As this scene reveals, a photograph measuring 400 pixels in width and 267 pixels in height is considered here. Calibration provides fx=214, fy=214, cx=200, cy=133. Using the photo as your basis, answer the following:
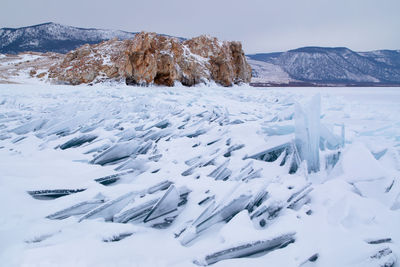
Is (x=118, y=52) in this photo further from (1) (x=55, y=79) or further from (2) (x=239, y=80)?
(2) (x=239, y=80)

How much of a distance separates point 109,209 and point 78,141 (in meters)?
1.15

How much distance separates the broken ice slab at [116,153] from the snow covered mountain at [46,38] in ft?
206

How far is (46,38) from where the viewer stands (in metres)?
55.6

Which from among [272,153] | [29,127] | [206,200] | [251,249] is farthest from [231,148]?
[29,127]

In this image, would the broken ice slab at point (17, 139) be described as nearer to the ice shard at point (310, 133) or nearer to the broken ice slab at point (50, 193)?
the broken ice slab at point (50, 193)

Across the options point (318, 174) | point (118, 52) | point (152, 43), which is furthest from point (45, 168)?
point (118, 52)

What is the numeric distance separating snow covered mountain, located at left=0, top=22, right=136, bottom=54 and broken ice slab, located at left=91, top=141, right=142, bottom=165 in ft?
206

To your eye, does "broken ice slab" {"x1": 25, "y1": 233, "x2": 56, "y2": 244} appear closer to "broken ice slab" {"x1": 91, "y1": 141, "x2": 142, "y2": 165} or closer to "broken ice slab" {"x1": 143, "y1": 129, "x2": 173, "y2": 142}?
"broken ice slab" {"x1": 91, "y1": 141, "x2": 142, "y2": 165}

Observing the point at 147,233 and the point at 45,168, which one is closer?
the point at 147,233

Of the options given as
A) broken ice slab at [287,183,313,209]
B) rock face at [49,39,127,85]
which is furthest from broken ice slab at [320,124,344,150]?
rock face at [49,39,127,85]

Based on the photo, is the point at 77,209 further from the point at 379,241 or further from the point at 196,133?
the point at 196,133

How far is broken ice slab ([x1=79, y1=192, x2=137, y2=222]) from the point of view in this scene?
0.79 metres

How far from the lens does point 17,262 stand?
54cm

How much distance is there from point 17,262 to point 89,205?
12.4 inches
